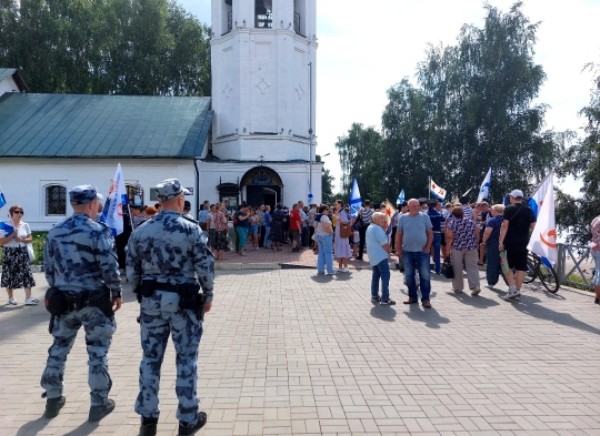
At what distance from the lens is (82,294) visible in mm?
4363

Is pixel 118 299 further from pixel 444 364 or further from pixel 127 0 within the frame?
pixel 127 0

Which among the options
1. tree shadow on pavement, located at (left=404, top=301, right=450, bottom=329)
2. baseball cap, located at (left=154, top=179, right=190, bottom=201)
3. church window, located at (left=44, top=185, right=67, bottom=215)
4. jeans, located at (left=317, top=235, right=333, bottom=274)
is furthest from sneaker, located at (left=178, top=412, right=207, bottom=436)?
church window, located at (left=44, top=185, right=67, bottom=215)

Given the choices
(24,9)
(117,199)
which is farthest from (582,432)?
(24,9)

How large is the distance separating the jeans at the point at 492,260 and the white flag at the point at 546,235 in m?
1.30

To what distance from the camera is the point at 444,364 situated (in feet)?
19.1

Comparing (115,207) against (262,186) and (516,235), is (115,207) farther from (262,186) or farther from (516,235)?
(262,186)

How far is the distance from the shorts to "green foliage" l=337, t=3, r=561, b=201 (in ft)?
85.4

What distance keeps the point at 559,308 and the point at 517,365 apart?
384 cm

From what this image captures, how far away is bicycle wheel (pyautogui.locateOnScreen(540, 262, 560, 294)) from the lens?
10406mm

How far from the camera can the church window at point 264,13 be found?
27172 millimetres

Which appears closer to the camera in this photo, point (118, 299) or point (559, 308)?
point (118, 299)

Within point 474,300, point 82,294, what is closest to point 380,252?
point 474,300

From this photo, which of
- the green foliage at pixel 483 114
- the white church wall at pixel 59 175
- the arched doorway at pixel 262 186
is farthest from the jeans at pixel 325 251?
the green foliage at pixel 483 114

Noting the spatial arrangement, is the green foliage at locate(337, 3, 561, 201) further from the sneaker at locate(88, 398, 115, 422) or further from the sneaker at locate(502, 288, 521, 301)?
the sneaker at locate(88, 398, 115, 422)
